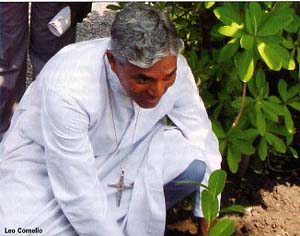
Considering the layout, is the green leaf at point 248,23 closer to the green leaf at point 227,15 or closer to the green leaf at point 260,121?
the green leaf at point 227,15

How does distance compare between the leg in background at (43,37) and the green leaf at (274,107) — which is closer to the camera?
the green leaf at (274,107)

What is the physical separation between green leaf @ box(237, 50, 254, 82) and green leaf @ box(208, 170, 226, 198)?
583 mm

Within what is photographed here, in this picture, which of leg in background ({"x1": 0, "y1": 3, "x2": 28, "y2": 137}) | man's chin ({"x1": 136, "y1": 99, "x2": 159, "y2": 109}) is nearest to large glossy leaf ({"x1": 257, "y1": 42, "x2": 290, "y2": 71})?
man's chin ({"x1": 136, "y1": 99, "x2": 159, "y2": 109})

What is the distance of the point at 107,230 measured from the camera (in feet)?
6.91

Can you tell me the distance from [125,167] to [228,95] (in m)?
0.51

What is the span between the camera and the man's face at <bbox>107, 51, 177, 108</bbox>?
1.88 m

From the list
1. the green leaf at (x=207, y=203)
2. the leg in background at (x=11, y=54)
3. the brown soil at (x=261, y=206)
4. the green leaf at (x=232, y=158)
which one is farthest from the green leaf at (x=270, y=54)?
the leg in background at (x=11, y=54)

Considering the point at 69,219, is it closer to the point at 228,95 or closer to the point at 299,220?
the point at 228,95

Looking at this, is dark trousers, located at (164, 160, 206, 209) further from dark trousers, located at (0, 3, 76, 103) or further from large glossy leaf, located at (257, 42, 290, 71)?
dark trousers, located at (0, 3, 76, 103)

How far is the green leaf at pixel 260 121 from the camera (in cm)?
237

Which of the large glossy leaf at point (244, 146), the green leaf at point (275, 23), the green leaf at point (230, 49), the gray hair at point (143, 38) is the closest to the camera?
the gray hair at point (143, 38)

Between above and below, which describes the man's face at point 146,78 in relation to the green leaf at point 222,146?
above

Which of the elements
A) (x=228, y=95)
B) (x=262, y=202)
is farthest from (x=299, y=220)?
(x=228, y=95)

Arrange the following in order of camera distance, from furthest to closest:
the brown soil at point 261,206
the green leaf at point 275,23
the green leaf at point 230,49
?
the brown soil at point 261,206, the green leaf at point 230,49, the green leaf at point 275,23
